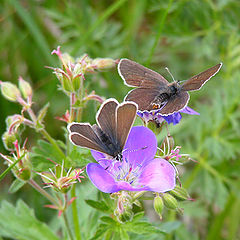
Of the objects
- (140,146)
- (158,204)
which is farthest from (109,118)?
(158,204)

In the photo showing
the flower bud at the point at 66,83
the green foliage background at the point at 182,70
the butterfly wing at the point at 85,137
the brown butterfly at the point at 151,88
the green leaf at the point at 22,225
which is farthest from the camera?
the green foliage background at the point at 182,70

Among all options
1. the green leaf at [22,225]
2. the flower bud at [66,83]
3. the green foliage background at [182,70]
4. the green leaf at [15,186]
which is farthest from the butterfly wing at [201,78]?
the green leaf at [22,225]

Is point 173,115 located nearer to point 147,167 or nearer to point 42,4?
point 147,167

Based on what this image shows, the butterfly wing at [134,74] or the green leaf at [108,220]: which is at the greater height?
the butterfly wing at [134,74]

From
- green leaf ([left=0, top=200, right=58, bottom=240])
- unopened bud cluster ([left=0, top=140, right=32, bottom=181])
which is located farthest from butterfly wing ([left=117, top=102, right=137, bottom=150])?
green leaf ([left=0, top=200, right=58, bottom=240])

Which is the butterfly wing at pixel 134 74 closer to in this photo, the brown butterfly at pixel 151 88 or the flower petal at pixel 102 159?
the brown butterfly at pixel 151 88

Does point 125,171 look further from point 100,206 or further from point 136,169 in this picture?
point 100,206

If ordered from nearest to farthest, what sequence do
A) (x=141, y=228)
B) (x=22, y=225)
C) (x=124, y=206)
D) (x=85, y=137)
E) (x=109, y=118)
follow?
(x=85, y=137)
(x=109, y=118)
(x=124, y=206)
(x=141, y=228)
(x=22, y=225)
